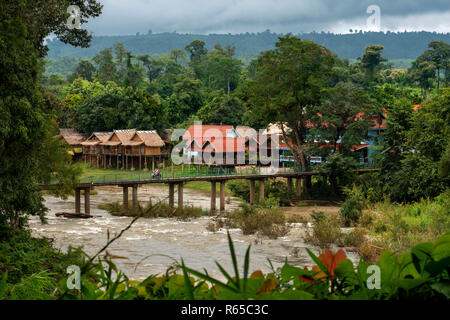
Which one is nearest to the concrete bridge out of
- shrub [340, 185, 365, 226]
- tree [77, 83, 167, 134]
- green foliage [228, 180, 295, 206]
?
green foliage [228, 180, 295, 206]

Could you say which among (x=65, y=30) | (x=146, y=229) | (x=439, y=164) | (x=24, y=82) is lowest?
(x=146, y=229)

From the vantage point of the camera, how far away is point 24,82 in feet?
48.0

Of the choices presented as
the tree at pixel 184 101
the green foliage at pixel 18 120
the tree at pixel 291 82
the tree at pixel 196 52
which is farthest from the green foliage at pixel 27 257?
the tree at pixel 196 52

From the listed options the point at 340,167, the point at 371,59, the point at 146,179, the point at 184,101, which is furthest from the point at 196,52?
the point at 146,179

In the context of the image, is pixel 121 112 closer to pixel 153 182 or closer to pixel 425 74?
pixel 153 182

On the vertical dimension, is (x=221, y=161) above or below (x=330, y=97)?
below

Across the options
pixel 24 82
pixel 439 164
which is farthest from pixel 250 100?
pixel 24 82

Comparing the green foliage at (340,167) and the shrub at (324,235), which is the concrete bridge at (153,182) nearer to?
the green foliage at (340,167)

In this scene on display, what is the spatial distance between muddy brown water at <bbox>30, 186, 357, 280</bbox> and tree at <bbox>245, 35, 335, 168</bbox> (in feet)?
33.2

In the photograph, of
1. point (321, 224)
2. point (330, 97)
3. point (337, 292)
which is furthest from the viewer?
point (330, 97)

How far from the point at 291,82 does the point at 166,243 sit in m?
17.1

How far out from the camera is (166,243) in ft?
68.1
